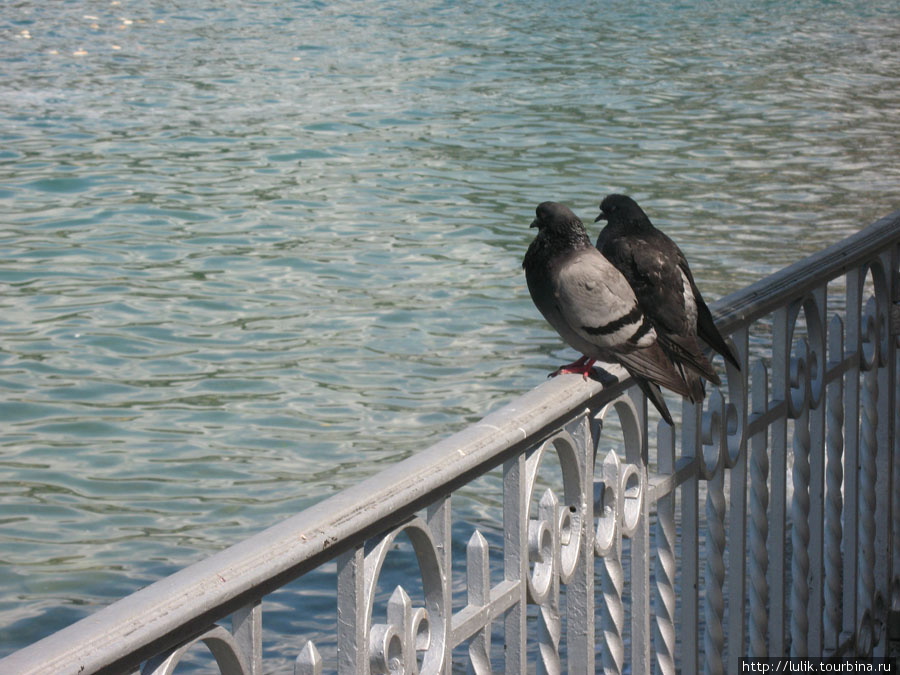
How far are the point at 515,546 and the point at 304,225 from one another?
10952 mm

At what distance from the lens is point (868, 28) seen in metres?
29.1

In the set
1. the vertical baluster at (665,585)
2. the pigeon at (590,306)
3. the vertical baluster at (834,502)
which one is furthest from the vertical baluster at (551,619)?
the vertical baluster at (834,502)

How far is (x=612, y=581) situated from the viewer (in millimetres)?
2242

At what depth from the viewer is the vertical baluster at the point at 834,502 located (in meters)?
2.99

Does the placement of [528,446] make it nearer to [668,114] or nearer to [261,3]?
[668,114]

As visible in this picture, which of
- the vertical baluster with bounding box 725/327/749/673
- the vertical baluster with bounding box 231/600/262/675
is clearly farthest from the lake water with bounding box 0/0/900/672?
the vertical baluster with bounding box 231/600/262/675

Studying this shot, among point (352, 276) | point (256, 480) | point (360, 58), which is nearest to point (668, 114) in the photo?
point (360, 58)

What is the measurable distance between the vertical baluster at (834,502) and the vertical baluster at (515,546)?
4.15ft

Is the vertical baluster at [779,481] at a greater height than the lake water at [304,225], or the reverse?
the vertical baluster at [779,481]

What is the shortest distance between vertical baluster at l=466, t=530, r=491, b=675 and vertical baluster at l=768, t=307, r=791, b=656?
3.51 feet

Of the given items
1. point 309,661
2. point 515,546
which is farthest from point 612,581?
point 309,661

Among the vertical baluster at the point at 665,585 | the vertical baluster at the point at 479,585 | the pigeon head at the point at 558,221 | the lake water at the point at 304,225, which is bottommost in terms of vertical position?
the lake water at the point at 304,225

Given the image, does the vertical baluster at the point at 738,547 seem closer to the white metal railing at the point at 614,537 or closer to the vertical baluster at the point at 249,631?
the white metal railing at the point at 614,537

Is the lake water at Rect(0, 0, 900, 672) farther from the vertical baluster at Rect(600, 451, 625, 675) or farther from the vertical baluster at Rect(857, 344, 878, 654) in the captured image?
the vertical baluster at Rect(600, 451, 625, 675)
